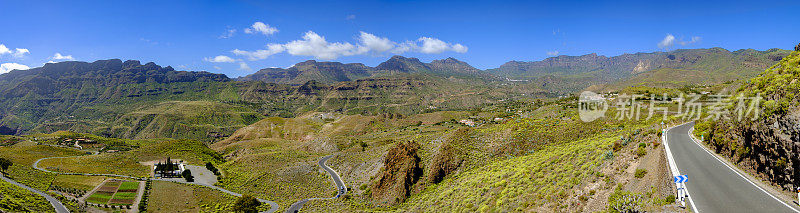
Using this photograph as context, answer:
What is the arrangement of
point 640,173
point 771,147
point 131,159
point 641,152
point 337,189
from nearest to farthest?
point 771,147 < point 640,173 < point 641,152 < point 337,189 < point 131,159

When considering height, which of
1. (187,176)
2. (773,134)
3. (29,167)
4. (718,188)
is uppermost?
(773,134)

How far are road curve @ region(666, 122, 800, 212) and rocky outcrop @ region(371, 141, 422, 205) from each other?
29.7 metres

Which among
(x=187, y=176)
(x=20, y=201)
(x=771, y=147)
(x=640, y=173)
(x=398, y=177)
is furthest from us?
(x=187, y=176)

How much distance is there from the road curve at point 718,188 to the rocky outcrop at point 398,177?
2972 cm

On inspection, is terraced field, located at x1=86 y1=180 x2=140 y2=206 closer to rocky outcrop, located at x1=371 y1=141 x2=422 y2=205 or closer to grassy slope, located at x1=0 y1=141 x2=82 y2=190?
grassy slope, located at x1=0 y1=141 x2=82 y2=190

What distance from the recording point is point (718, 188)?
49.4ft

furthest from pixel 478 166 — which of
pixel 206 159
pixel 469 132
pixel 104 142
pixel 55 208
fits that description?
pixel 104 142

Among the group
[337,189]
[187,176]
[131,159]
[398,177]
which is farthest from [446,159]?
[131,159]

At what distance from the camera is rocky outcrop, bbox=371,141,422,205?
141 feet

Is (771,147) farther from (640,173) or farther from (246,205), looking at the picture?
(246,205)

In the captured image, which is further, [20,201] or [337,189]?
[337,189]

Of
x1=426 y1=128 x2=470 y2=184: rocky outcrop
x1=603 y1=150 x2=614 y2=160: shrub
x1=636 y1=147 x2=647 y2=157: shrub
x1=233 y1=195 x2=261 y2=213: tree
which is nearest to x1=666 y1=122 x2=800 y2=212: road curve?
x1=636 y1=147 x2=647 y2=157: shrub

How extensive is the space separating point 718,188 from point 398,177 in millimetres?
34761

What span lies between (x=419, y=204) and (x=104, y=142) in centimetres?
16303
